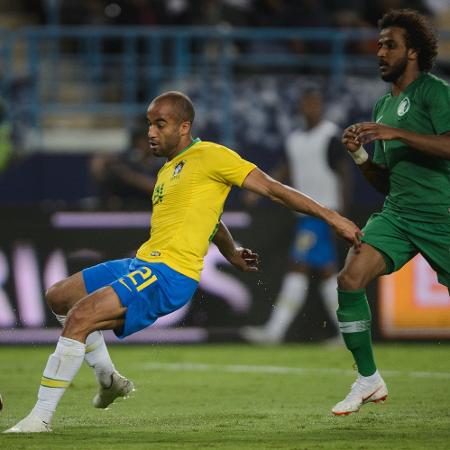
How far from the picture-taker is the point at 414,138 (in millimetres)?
7254

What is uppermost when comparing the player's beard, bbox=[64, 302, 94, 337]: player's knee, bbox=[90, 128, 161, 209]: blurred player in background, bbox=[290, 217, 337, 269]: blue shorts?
the player's beard

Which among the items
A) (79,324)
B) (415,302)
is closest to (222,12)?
(415,302)

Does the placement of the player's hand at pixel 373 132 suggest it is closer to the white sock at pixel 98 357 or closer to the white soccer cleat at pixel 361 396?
the white soccer cleat at pixel 361 396

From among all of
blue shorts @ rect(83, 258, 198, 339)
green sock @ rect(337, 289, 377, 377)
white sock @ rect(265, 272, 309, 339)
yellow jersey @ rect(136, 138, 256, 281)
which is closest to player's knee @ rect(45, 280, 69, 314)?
blue shorts @ rect(83, 258, 198, 339)

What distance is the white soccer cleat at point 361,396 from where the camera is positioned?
7.47 m

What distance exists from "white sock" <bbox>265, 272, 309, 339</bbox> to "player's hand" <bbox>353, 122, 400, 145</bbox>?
18.5 ft

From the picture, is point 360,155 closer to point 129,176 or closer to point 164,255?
point 164,255

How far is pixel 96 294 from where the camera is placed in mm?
6949

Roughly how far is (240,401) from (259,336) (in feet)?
14.0

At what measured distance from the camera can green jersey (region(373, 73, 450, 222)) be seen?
7.50 m

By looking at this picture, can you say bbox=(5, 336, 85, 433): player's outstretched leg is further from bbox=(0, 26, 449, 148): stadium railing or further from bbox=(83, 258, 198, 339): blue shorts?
bbox=(0, 26, 449, 148): stadium railing

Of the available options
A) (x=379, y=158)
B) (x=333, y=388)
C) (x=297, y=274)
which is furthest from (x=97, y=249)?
(x=379, y=158)

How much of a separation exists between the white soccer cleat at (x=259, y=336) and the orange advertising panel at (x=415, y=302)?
120cm

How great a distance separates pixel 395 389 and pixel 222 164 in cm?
283
